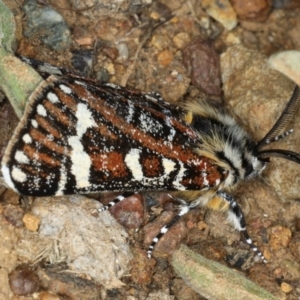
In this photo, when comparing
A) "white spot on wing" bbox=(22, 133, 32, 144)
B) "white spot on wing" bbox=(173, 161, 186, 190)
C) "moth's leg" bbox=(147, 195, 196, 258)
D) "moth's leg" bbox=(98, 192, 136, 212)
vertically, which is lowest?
"moth's leg" bbox=(147, 195, 196, 258)

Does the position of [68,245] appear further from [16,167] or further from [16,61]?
[16,61]

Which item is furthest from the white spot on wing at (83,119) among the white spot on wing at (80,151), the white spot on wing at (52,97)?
the white spot on wing at (52,97)

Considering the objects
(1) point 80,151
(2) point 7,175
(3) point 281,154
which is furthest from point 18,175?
(3) point 281,154

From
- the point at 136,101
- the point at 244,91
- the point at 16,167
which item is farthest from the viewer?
the point at 244,91

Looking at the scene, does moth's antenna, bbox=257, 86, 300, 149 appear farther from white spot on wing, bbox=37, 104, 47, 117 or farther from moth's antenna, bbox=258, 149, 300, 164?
white spot on wing, bbox=37, 104, 47, 117

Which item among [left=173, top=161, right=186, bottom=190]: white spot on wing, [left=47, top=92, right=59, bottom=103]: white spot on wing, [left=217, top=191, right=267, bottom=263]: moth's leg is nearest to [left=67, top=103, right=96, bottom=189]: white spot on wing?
[left=47, top=92, right=59, bottom=103]: white spot on wing

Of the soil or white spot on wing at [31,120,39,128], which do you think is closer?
white spot on wing at [31,120,39,128]

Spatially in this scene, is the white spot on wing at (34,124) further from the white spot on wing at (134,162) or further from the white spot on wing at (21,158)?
the white spot on wing at (134,162)

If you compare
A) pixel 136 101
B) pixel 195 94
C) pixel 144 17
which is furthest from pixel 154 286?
pixel 144 17
